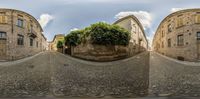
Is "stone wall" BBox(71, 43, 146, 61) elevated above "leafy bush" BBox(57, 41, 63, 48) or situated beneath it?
situated beneath

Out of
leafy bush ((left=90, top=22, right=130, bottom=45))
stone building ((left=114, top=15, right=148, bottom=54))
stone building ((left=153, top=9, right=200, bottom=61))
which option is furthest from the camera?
leafy bush ((left=90, top=22, right=130, bottom=45))

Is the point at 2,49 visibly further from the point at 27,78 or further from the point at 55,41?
the point at 27,78

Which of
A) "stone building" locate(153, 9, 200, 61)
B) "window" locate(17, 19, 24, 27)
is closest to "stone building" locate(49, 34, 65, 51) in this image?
"window" locate(17, 19, 24, 27)

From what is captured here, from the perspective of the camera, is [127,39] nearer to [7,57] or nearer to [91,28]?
[91,28]

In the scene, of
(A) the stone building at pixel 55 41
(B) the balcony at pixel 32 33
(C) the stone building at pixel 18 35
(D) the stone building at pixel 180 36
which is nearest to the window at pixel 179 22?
(D) the stone building at pixel 180 36

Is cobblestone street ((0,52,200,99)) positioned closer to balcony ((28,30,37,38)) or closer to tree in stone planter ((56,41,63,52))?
tree in stone planter ((56,41,63,52))

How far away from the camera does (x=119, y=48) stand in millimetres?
2680

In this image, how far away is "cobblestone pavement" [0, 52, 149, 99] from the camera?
9.56 ft

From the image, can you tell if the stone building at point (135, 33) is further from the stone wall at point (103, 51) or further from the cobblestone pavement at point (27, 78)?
the cobblestone pavement at point (27, 78)

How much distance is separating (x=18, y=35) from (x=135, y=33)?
135cm

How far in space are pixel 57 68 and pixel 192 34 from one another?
2358 mm

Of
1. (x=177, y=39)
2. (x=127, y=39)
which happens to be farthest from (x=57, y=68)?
(x=177, y=39)

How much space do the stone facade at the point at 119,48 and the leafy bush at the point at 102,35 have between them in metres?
0.05

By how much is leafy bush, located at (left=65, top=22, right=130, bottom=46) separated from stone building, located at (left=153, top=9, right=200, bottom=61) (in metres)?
0.43
